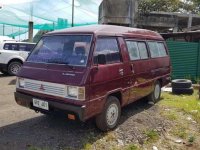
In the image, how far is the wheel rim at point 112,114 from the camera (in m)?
5.55

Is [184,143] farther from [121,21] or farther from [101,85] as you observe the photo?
A: [121,21]

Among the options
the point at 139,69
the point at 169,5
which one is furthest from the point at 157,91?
the point at 169,5

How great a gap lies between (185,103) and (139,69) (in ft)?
8.39

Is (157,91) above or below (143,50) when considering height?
below

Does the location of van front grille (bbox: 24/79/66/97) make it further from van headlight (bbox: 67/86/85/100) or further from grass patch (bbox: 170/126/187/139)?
grass patch (bbox: 170/126/187/139)

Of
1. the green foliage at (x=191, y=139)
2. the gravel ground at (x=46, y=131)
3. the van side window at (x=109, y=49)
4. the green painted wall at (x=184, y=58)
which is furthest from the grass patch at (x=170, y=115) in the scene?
the green painted wall at (x=184, y=58)

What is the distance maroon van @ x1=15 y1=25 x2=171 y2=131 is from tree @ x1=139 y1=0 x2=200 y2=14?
17.0 meters

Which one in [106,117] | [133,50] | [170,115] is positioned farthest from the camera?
[170,115]

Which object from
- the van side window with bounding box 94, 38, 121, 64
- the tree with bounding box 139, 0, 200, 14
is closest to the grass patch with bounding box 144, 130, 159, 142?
the van side window with bounding box 94, 38, 121, 64

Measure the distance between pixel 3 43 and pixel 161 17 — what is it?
42.4 ft

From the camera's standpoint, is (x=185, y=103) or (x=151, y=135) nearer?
(x=151, y=135)

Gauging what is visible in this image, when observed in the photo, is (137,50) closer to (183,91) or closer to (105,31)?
(105,31)

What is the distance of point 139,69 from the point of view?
6.59 m

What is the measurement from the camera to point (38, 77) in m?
5.31
